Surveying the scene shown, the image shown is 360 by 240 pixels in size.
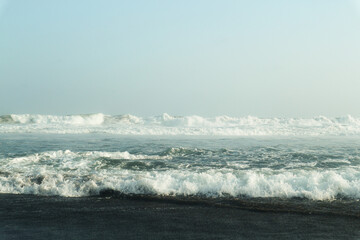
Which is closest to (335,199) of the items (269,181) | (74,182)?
(269,181)

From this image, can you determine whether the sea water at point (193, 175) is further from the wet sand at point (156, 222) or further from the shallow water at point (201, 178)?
the wet sand at point (156, 222)

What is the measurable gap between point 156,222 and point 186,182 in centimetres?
217

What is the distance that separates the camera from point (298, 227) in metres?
4.86

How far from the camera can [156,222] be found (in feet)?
16.7

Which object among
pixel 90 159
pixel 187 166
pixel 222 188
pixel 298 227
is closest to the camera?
pixel 298 227

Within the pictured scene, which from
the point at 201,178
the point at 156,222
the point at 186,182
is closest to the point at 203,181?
the point at 201,178

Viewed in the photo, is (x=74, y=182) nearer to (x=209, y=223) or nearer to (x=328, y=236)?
(x=209, y=223)

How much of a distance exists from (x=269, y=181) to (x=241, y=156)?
4.49 m

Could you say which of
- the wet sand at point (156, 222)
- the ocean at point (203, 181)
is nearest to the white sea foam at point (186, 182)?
the ocean at point (203, 181)

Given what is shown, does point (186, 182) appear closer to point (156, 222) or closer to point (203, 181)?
point (203, 181)

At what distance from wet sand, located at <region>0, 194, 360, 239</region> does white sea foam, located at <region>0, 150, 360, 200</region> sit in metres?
0.82

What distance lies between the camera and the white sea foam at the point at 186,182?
22.1 feet

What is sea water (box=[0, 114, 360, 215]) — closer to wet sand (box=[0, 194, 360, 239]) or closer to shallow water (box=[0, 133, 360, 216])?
shallow water (box=[0, 133, 360, 216])

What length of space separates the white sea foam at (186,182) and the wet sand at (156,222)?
0.82 m
